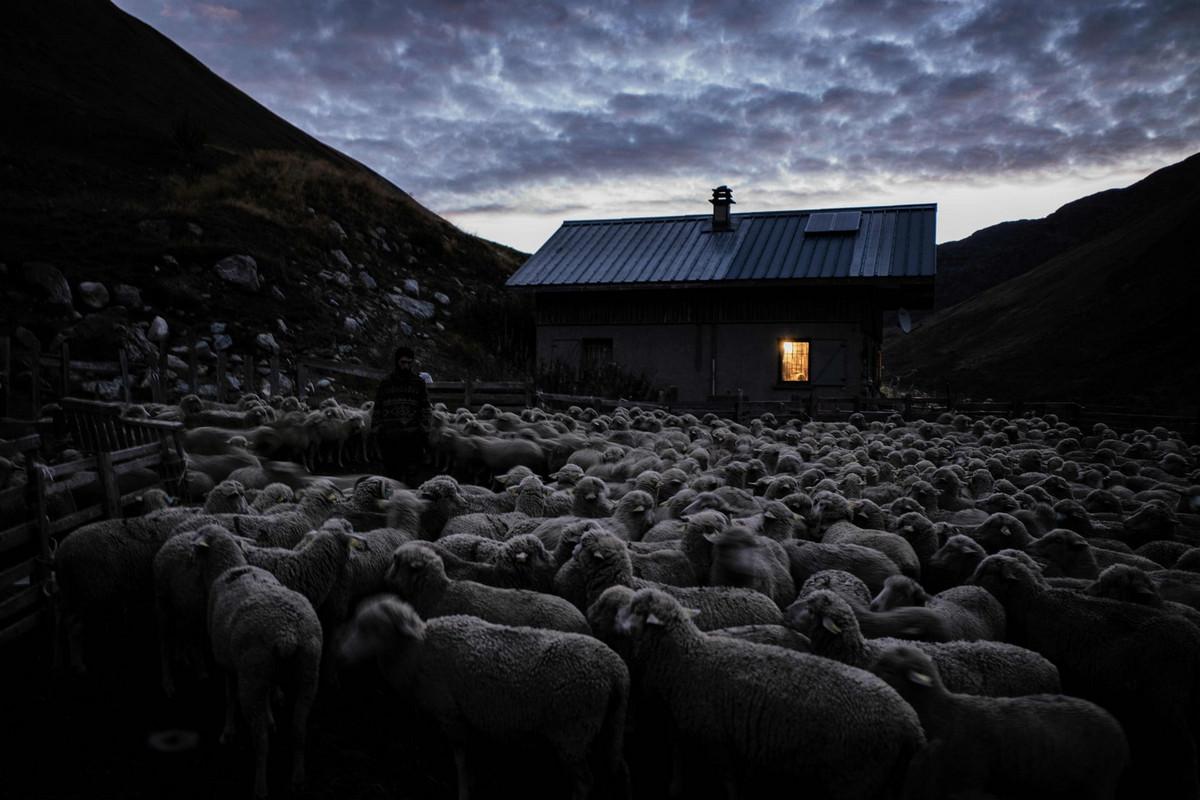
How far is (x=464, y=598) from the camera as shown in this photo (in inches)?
178

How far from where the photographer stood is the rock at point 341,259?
31031mm

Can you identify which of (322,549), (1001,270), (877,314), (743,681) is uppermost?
(1001,270)

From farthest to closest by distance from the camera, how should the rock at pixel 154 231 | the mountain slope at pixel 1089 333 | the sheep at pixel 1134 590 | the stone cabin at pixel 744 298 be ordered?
the mountain slope at pixel 1089 333 → the rock at pixel 154 231 → the stone cabin at pixel 744 298 → the sheep at pixel 1134 590

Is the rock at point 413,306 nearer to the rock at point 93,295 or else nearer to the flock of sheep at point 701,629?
the rock at point 93,295

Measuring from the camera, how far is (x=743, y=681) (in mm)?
3592

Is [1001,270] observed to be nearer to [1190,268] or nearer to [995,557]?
[1190,268]

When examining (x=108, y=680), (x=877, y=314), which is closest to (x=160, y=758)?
(x=108, y=680)

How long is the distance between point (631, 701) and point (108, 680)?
3542mm

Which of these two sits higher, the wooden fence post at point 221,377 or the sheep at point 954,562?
the wooden fence post at point 221,377

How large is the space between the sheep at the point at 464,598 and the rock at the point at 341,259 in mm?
28750

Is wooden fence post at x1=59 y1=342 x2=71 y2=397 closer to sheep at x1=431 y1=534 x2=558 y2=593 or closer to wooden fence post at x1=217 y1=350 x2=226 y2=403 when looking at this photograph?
wooden fence post at x1=217 y1=350 x2=226 y2=403

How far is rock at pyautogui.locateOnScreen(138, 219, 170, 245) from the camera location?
2573cm

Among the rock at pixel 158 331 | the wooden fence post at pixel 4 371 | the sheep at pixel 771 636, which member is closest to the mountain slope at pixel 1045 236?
the rock at pixel 158 331

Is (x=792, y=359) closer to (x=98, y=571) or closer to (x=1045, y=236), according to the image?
(x=98, y=571)
